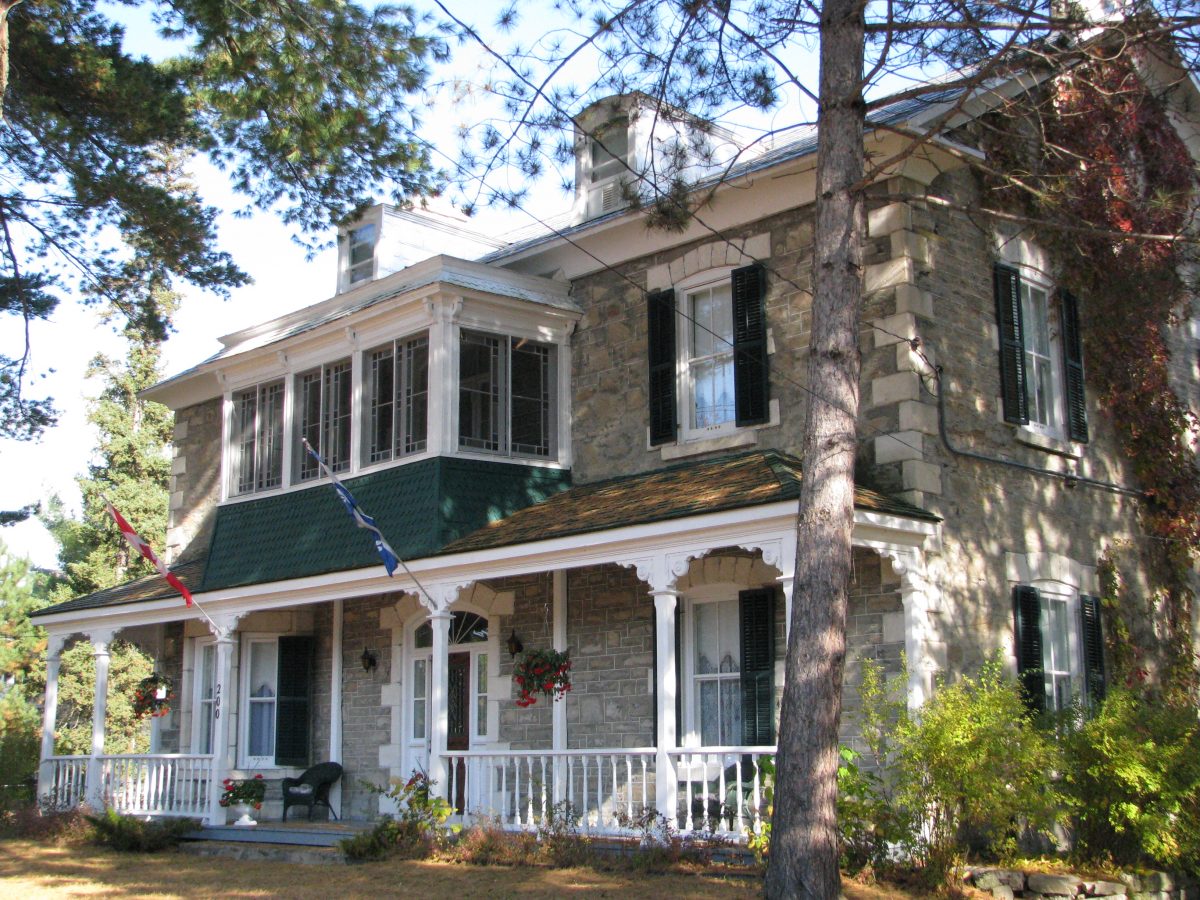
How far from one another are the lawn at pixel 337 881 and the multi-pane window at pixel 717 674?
101 inches

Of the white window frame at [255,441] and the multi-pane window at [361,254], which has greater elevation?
the multi-pane window at [361,254]

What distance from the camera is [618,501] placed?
13.6 meters

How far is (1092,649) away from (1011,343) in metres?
3.14

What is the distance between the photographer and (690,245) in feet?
48.0

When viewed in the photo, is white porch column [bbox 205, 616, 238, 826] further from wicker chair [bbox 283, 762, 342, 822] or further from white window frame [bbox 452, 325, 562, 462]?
white window frame [bbox 452, 325, 562, 462]

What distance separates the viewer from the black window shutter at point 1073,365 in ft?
46.5

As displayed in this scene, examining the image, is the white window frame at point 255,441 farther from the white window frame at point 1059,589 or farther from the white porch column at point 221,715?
the white window frame at point 1059,589

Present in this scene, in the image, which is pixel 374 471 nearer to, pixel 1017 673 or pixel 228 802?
pixel 228 802

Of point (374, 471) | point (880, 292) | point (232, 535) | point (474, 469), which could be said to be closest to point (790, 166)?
point (880, 292)

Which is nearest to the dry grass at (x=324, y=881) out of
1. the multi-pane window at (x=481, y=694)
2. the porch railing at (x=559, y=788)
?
the porch railing at (x=559, y=788)

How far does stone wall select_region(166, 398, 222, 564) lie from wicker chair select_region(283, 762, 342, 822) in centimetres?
456

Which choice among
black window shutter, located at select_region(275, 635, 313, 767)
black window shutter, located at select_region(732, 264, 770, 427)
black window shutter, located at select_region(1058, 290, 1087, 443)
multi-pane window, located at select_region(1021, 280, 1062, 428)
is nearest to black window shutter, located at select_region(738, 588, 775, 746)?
black window shutter, located at select_region(732, 264, 770, 427)

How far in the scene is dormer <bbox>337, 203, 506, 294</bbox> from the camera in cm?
1802

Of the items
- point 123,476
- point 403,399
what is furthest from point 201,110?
point 123,476
